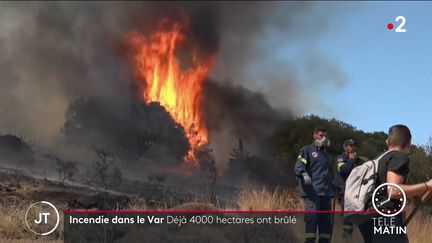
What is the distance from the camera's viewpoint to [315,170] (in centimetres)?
952

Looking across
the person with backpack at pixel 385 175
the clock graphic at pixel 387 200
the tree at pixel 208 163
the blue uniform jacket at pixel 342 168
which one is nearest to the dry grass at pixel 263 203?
the blue uniform jacket at pixel 342 168

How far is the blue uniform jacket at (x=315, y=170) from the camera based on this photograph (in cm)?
941

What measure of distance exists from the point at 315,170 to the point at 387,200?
195 inches

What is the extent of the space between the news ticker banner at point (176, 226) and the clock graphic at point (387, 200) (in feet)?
13.5

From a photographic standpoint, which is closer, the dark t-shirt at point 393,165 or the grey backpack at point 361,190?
the dark t-shirt at point 393,165

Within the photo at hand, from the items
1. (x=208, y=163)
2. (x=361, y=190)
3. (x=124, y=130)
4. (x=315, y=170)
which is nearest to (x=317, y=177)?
(x=315, y=170)

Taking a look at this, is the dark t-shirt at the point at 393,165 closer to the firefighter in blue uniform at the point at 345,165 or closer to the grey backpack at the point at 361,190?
the grey backpack at the point at 361,190

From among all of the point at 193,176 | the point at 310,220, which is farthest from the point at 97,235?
the point at 193,176

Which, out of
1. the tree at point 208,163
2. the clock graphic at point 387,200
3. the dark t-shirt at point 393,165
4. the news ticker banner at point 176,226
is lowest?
the clock graphic at point 387,200

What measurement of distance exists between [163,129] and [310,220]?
40169 millimetres

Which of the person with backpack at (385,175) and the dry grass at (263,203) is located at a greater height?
the dry grass at (263,203)

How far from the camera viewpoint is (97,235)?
9945 millimetres

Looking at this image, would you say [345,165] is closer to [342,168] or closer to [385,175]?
[342,168]

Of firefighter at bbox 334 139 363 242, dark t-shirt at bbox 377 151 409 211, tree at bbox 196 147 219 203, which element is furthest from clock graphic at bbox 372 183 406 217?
tree at bbox 196 147 219 203
